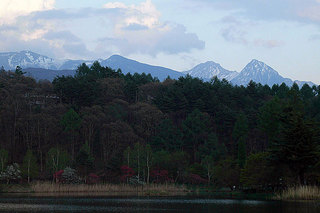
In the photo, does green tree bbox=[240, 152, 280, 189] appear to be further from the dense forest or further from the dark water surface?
the dark water surface

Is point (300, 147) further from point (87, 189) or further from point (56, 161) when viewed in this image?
point (56, 161)

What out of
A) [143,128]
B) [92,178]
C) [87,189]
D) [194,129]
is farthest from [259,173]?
[143,128]

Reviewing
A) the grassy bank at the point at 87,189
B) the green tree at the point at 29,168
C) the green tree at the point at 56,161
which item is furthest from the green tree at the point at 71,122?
the grassy bank at the point at 87,189

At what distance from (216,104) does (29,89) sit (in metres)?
40.6

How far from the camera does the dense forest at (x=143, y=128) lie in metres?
74.5

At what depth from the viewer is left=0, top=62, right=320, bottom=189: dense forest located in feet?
244

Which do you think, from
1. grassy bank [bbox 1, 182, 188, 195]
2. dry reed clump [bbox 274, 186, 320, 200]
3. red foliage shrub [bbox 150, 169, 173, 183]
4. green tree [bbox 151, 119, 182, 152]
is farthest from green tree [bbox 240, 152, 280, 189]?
green tree [bbox 151, 119, 182, 152]

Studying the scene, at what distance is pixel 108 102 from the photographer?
10188 centimetres

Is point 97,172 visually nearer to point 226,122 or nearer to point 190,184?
point 190,184

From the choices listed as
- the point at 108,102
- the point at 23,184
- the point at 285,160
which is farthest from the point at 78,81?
the point at 285,160

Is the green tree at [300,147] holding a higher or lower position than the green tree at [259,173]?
higher

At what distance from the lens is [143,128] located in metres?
96.6

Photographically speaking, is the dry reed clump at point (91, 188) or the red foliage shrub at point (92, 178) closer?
the dry reed clump at point (91, 188)

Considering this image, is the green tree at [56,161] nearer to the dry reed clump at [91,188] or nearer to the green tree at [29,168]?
the green tree at [29,168]
